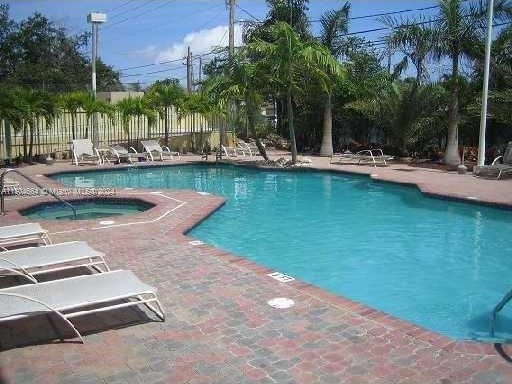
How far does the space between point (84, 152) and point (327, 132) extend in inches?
409

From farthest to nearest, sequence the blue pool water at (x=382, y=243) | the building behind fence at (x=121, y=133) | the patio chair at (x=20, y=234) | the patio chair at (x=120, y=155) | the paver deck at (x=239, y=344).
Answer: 1. the building behind fence at (x=121, y=133)
2. the patio chair at (x=120, y=155)
3. the patio chair at (x=20, y=234)
4. the blue pool water at (x=382, y=243)
5. the paver deck at (x=239, y=344)

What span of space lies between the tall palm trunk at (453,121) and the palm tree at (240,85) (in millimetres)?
6815

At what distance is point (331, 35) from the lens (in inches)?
895

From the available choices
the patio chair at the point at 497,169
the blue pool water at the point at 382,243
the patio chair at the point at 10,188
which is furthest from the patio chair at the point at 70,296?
the patio chair at the point at 497,169

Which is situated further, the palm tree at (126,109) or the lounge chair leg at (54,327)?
the palm tree at (126,109)

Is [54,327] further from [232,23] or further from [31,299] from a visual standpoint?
[232,23]

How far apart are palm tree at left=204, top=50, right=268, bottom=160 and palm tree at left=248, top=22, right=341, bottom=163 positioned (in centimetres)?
47

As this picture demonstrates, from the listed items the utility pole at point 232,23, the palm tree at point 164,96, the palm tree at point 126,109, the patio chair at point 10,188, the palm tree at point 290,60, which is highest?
the utility pole at point 232,23

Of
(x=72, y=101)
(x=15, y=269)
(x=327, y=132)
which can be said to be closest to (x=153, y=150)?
(x=72, y=101)

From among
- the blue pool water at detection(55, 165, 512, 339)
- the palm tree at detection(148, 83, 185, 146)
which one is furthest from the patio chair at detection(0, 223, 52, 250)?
the palm tree at detection(148, 83, 185, 146)

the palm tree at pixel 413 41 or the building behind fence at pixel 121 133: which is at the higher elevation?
the palm tree at pixel 413 41

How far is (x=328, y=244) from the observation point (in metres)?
9.55

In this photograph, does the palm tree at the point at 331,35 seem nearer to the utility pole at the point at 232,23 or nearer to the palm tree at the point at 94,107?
the utility pole at the point at 232,23

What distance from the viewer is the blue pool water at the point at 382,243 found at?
682cm
